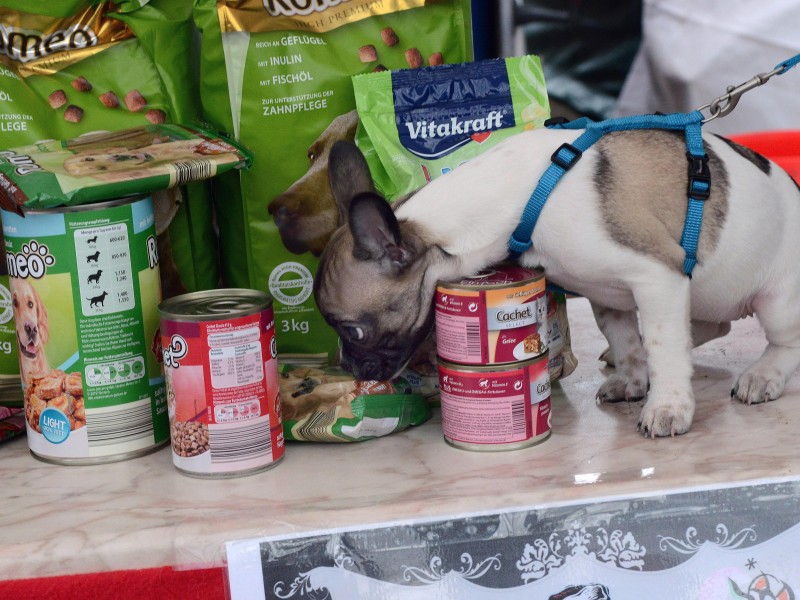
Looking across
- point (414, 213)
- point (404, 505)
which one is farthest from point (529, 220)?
point (404, 505)

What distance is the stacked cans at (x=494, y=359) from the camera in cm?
117

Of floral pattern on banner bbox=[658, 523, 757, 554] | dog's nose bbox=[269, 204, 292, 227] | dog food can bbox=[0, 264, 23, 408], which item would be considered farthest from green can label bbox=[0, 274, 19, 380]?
floral pattern on banner bbox=[658, 523, 757, 554]

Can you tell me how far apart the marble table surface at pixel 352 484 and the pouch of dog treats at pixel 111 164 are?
33 cm

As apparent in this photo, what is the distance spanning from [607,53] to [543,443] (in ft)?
5.15

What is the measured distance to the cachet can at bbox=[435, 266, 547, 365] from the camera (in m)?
1.17

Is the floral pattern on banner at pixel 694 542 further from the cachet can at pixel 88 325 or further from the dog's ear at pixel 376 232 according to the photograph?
the cachet can at pixel 88 325

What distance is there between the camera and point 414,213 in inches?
48.9

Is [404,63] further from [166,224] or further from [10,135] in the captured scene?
[10,135]

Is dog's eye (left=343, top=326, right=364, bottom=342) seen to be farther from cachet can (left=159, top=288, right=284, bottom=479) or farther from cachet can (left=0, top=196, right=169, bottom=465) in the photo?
cachet can (left=0, top=196, right=169, bottom=465)

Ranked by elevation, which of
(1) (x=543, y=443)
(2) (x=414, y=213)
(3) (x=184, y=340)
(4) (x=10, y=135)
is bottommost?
(1) (x=543, y=443)

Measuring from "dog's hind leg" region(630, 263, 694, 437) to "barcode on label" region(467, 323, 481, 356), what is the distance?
0.21 meters

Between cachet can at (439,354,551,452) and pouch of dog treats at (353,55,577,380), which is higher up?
pouch of dog treats at (353,55,577,380)

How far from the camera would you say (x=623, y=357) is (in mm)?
1409

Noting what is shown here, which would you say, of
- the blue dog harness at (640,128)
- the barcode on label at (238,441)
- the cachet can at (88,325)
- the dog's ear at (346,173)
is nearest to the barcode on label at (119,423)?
the cachet can at (88,325)
